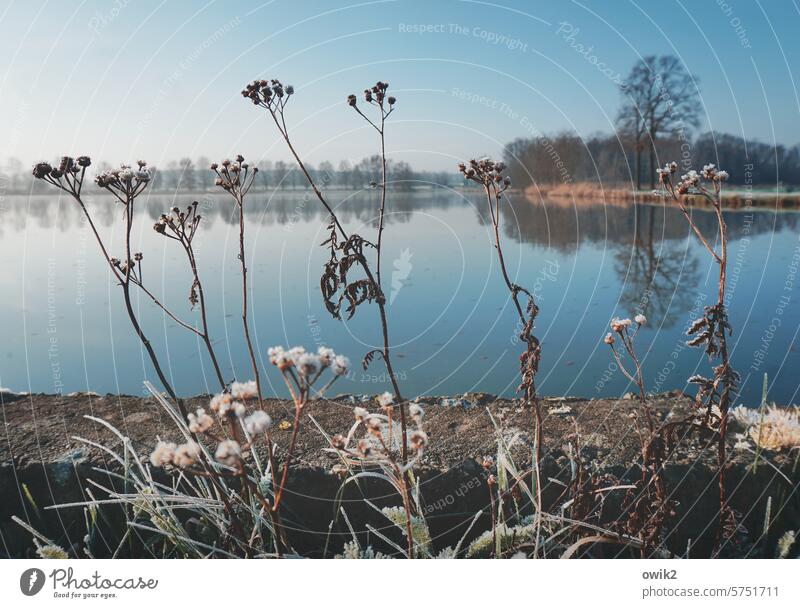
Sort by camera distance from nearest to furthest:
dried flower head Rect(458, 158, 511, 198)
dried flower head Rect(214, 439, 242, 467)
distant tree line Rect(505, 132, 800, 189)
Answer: dried flower head Rect(214, 439, 242, 467)
dried flower head Rect(458, 158, 511, 198)
distant tree line Rect(505, 132, 800, 189)

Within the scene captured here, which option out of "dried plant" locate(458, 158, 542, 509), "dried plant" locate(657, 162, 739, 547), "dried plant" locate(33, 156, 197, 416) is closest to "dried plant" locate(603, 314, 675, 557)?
"dried plant" locate(657, 162, 739, 547)

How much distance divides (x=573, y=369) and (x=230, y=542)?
258 cm

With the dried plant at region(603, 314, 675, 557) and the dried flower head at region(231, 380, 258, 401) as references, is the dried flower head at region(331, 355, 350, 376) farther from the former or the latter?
the dried plant at region(603, 314, 675, 557)

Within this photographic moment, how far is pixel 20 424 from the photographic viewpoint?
2904mm

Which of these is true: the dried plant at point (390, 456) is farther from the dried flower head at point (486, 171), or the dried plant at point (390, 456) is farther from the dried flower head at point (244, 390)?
the dried flower head at point (486, 171)

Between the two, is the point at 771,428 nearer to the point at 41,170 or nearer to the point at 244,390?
the point at 244,390

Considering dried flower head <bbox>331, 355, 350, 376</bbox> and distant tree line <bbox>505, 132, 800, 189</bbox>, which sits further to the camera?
distant tree line <bbox>505, 132, 800, 189</bbox>

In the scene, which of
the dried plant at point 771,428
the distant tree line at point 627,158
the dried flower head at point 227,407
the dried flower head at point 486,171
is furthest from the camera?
the distant tree line at point 627,158
